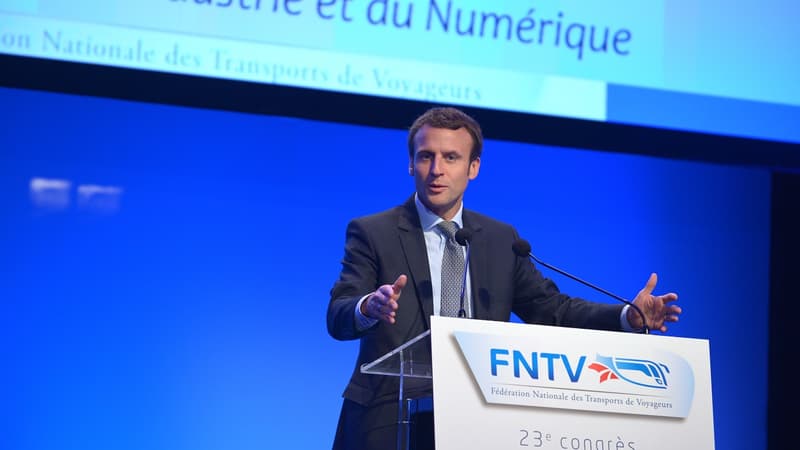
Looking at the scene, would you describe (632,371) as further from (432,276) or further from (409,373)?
(432,276)

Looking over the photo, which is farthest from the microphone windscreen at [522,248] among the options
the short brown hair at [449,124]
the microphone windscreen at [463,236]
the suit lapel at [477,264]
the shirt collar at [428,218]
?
the short brown hair at [449,124]

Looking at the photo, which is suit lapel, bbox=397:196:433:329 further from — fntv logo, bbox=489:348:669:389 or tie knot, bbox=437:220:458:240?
fntv logo, bbox=489:348:669:389

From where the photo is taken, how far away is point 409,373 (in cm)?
225

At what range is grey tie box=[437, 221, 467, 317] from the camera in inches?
111

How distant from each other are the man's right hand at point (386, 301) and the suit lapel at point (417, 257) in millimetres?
433

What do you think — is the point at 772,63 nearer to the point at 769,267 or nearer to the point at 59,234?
the point at 769,267

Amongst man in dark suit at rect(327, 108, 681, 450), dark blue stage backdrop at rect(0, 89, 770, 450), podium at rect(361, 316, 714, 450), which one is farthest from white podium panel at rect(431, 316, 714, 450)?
dark blue stage backdrop at rect(0, 89, 770, 450)

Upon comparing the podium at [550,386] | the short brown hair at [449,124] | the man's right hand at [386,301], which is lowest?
the podium at [550,386]

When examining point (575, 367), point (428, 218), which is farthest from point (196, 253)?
point (575, 367)

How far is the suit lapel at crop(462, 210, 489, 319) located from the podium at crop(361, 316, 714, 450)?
22.1 inches

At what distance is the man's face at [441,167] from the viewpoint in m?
2.92

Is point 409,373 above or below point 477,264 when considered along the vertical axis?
below

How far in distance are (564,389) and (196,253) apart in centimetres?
250

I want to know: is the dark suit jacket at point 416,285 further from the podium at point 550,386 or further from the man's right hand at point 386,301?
the podium at point 550,386
